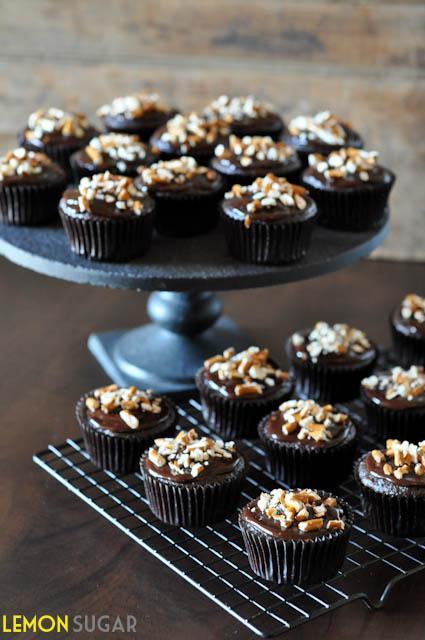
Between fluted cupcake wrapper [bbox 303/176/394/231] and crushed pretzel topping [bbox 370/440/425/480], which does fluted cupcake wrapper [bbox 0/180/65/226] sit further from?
crushed pretzel topping [bbox 370/440/425/480]

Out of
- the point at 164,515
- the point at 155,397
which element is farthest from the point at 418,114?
the point at 164,515

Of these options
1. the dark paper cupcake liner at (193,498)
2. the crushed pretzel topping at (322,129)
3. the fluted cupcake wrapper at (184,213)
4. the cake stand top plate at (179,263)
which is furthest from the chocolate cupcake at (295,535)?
the crushed pretzel topping at (322,129)

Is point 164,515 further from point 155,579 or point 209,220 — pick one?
point 209,220

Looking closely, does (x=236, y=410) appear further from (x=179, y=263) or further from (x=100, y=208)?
(x=100, y=208)

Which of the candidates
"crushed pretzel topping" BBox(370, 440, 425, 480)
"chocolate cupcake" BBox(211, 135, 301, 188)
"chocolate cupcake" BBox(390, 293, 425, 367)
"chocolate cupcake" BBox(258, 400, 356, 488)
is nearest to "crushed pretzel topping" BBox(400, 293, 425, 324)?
"chocolate cupcake" BBox(390, 293, 425, 367)

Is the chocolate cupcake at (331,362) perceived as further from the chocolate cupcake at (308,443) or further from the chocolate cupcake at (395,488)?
the chocolate cupcake at (395,488)
